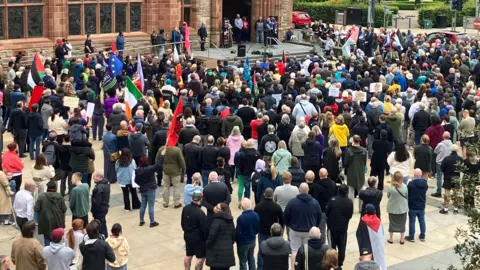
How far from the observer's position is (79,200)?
619 inches

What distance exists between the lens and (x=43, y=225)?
15.1m

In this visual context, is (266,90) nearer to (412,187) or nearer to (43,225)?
(412,187)

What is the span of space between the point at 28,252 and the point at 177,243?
13.6 ft

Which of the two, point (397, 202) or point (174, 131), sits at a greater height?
point (174, 131)

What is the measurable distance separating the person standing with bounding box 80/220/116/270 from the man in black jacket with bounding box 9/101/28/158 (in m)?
9.72

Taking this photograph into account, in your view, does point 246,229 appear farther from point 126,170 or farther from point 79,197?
point 126,170

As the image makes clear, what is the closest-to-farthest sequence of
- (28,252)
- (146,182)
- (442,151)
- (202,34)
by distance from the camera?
(28,252) < (146,182) < (442,151) < (202,34)

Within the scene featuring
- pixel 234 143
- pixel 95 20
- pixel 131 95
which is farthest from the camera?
pixel 95 20

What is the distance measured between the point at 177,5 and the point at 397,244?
80.3 ft

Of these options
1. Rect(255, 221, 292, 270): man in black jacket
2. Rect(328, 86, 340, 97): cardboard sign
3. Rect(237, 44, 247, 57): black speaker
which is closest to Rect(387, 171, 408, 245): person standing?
Rect(255, 221, 292, 270): man in black jacket

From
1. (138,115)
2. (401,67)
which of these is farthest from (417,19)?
(138,115)

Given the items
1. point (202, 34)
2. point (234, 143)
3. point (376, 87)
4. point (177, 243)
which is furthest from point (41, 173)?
point (202, 34)

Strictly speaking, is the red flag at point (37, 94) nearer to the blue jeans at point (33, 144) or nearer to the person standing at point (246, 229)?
the blue jeans at point (33, 144)

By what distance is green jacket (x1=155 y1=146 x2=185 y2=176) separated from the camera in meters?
18.5
